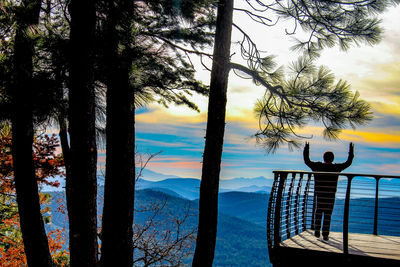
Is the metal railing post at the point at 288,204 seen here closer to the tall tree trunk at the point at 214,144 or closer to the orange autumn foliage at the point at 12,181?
the tall tree trunk at the point at 214,144

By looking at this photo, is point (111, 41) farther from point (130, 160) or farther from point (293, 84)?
point (293, 84)

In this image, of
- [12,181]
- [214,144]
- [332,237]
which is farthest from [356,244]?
[12,181]

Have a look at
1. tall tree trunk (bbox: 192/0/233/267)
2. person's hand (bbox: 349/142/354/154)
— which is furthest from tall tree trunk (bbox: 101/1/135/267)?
person's hand (bbox: 349/142/354/154)

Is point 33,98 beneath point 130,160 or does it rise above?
above

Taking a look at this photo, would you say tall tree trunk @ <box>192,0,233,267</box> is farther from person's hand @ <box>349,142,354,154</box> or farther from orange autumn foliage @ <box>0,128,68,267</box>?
orange autumn foliage @ <box>0,128,68,267</box>

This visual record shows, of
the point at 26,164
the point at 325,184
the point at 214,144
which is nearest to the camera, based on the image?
the point at 325,184

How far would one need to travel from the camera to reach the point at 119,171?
6238 millimetres

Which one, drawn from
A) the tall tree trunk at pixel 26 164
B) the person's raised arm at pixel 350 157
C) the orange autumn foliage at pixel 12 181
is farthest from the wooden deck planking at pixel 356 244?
the orange autumn foliage at pixel 12 181

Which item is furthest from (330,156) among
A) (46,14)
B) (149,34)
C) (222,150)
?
(46,14)

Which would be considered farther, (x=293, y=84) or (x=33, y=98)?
(x=293, y=84)

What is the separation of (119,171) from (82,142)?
157 centimetres

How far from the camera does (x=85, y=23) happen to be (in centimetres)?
497

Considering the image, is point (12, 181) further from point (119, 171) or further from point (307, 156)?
point (307, 156)

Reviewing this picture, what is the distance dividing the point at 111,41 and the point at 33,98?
195cm
